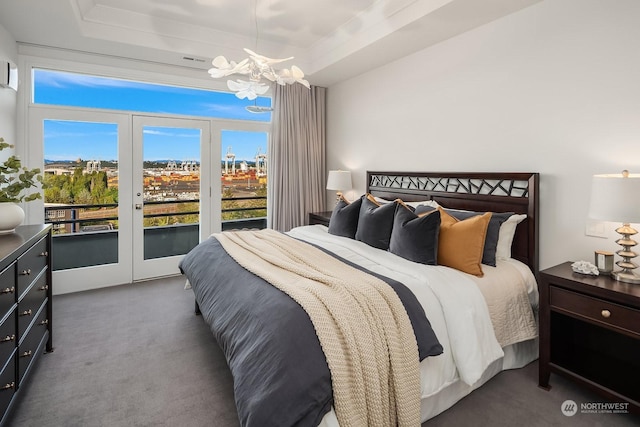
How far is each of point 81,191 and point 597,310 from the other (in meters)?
4.82

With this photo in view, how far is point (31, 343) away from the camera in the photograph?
7.07 feet

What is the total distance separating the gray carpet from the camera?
1.96 metres

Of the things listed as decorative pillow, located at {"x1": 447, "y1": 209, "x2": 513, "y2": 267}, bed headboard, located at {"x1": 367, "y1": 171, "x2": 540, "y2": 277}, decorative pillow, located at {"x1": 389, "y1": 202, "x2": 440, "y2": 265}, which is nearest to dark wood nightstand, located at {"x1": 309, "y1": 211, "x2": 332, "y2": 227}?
bed headboard, located at {"x1": 367, "y1": 171, "x2": 540, "y2": 277}

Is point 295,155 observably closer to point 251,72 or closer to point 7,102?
point 251,72

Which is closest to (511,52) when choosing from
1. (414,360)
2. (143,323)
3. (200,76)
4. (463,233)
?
(463,233)

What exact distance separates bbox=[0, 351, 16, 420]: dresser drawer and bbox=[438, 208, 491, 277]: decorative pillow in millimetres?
2552

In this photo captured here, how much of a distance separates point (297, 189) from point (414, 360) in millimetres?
3661

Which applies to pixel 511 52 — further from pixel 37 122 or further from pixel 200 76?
pixel 37 122

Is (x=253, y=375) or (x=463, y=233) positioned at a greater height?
(x=463, y=233)

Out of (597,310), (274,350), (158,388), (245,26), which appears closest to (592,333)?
(597,310)

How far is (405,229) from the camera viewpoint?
267 cm

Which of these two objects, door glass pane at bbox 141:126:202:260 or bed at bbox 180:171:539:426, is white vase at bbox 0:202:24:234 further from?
door glass pane at bbox 141:126:202:260

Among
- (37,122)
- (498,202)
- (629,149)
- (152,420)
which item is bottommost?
(152,420)

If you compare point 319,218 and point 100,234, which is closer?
point 100,234
